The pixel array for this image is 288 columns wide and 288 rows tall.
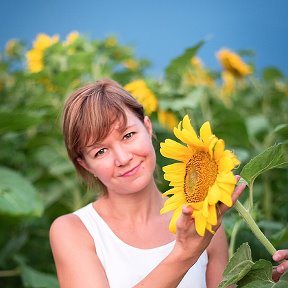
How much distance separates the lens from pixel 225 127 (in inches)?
86.5

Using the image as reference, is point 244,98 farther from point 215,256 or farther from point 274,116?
point 215,256

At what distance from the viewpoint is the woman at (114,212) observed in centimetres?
131

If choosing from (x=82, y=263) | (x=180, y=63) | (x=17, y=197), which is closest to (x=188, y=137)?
(x=82, y=263)

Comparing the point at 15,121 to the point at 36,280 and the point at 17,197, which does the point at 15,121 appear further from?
the point at 36,280

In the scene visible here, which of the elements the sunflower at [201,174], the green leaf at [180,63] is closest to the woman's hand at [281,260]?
the sunflower at [201,174]

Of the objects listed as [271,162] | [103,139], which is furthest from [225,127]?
[271,162]

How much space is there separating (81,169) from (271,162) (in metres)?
0.60

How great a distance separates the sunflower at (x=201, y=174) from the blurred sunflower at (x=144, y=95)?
1.04 m

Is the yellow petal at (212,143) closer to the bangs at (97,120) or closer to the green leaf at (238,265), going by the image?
the green leaf at (238,265)

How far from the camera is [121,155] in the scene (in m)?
1.27

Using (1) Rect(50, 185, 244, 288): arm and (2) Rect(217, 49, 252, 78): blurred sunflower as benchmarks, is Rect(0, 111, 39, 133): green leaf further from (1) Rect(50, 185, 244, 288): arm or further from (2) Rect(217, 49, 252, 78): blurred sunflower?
(2) Rect(217, 49, 252, 78): blurred sunflower

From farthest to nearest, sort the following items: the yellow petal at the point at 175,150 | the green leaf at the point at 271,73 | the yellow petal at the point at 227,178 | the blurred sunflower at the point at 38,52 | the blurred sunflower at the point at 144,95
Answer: the green leaf at the point at 271,73 < the blurred sunflower at the point at 38,52 < the blurred sunflower at the point at 144,95 < the yellow petal at the point at 175,150 < the yellow petal at the point at 227,178

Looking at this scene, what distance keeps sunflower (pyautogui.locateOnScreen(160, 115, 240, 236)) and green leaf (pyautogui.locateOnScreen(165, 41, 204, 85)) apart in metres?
1.22

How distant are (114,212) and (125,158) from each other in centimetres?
26
